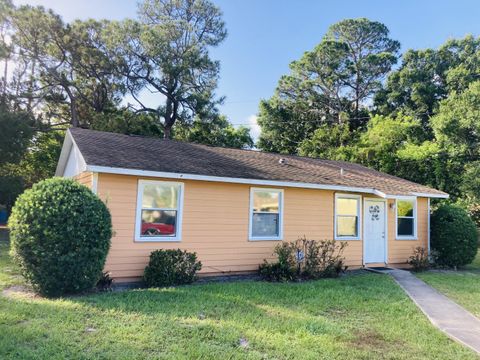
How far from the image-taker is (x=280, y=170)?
1170 centimetres

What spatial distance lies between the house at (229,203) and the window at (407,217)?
0.12 feet

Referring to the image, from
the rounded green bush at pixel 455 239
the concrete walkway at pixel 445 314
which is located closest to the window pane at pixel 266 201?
the concrete walkway at pixel 445 314

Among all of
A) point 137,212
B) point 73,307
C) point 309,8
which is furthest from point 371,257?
point 309,8

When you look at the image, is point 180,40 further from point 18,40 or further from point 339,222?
point 339,222

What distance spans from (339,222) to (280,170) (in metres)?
2.57

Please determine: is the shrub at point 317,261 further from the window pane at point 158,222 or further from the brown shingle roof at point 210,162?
the window pane at point 158,222

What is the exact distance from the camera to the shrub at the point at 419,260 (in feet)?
39.5

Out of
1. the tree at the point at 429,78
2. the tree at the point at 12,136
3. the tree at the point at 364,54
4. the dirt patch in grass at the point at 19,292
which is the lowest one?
the dirt patch in grass at the point at 19,292

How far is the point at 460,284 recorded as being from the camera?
382 inches

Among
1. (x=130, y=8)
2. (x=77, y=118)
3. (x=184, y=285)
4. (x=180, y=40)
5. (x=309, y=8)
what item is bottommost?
(x=184, y=285)

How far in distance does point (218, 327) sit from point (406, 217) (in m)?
10.0

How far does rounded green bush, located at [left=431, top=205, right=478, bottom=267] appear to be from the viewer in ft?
40.9

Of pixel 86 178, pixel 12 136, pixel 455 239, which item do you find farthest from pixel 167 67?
pixel 455 239

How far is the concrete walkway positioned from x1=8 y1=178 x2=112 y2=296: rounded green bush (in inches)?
253
